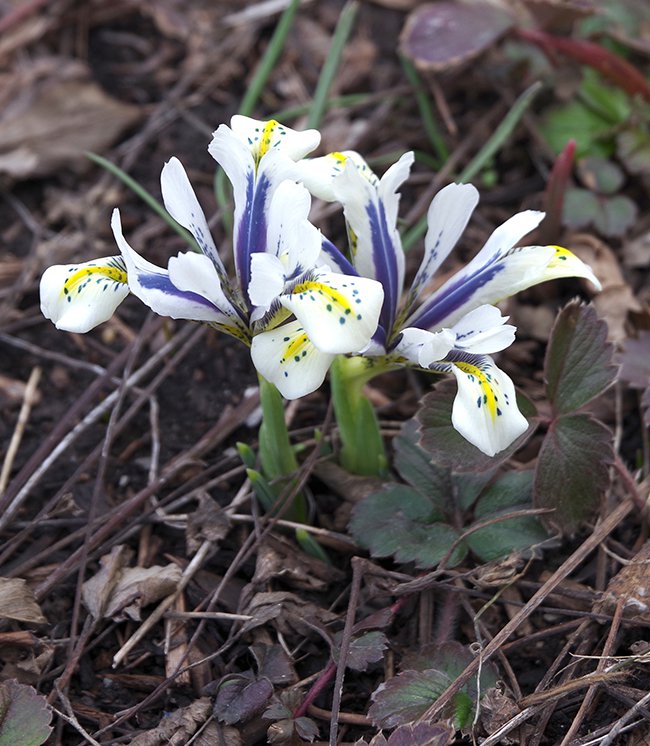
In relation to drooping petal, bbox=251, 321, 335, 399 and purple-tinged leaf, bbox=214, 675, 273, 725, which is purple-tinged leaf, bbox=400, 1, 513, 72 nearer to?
drooping petal, bbox=251, 321, 335, 399

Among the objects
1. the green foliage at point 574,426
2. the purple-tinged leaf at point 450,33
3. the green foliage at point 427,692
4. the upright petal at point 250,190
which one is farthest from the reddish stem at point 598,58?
the green foliage at point 427,692

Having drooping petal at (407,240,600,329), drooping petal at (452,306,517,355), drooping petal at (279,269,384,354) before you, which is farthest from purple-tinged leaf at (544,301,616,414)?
drooping petal at (279,269,384,354)

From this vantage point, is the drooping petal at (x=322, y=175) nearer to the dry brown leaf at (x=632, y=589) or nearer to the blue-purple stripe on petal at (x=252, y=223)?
the blue-purple stripe on petal at (x=252, y=223)

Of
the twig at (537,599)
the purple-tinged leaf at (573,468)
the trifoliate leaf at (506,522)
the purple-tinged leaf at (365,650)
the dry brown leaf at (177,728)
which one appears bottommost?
the dry brown leaf at (177,728)

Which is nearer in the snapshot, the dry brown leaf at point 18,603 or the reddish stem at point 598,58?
the dry brown leaf at point 18,603

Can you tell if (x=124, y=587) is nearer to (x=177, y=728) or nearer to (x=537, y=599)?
(x=177, y=728)

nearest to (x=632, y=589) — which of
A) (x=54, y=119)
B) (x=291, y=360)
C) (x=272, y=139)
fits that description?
(x=291, y=360)
